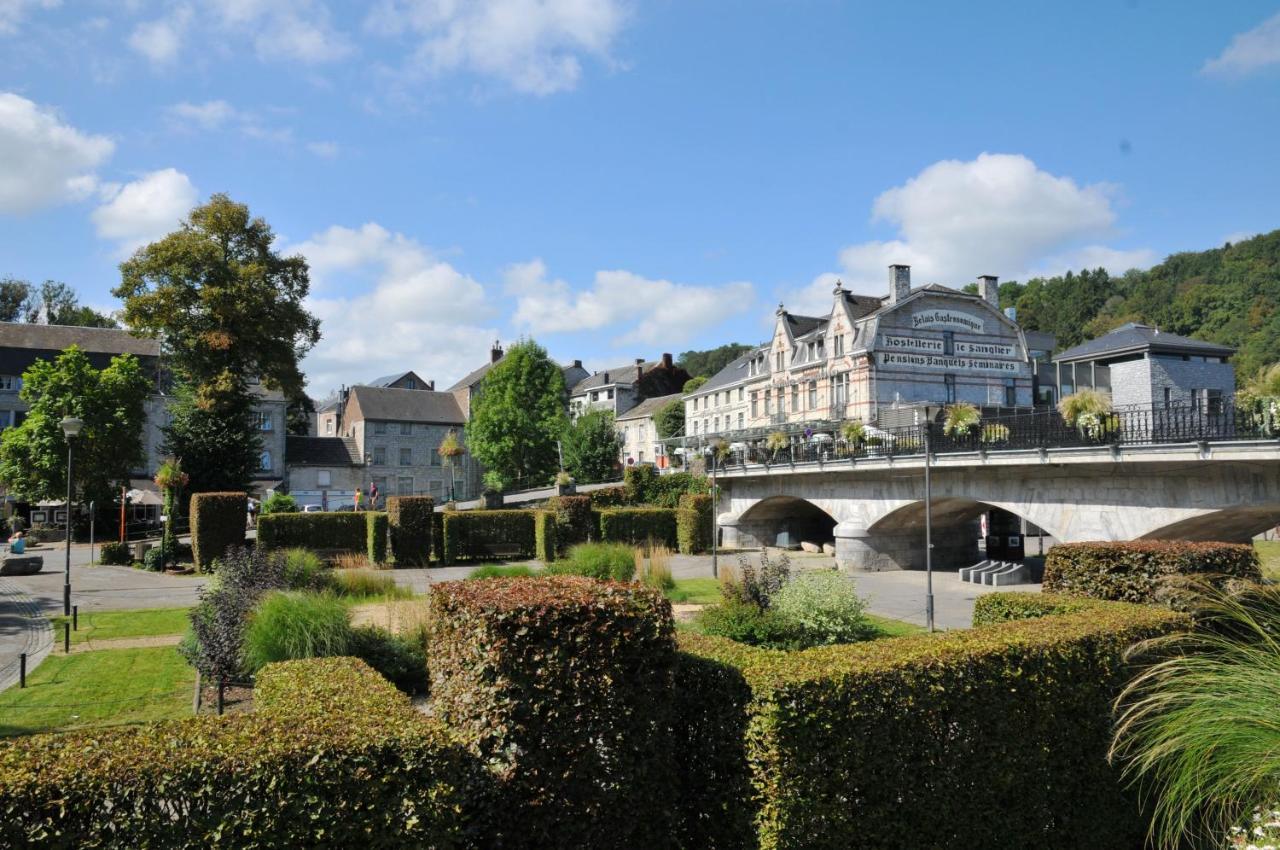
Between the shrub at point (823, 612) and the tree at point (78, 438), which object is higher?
the tree at point (78, 438)

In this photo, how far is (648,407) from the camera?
76.4m

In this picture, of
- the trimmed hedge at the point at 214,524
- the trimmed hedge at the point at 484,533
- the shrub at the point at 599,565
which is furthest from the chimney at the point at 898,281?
the trimmed hedge at the point at 214,524

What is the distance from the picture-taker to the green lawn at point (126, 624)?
1666 centimetres

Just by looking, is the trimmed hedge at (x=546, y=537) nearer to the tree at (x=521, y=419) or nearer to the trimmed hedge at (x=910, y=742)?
the tree at (x=521, y=419)

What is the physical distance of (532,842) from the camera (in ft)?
17.1

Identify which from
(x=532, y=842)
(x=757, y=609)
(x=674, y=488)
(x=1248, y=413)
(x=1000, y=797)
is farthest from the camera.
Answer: (x=674, y=488)

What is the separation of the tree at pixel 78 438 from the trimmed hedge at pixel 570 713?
142 feet

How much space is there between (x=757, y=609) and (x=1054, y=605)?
6132mm

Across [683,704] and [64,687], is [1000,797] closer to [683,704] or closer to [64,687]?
[683,704]

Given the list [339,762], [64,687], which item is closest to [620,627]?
[339,762]

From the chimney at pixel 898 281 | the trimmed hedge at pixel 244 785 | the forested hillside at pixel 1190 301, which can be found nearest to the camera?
the trimmed hedge at pixel 244 785

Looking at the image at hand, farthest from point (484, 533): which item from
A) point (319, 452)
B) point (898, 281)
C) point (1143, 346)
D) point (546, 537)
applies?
point (319, 452)

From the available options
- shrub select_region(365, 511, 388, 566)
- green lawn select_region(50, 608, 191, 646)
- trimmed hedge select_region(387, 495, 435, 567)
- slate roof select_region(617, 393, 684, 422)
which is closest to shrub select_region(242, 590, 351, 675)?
green lawn select_region(50, 608, 191, 646)

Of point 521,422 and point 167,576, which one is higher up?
point 521,422
